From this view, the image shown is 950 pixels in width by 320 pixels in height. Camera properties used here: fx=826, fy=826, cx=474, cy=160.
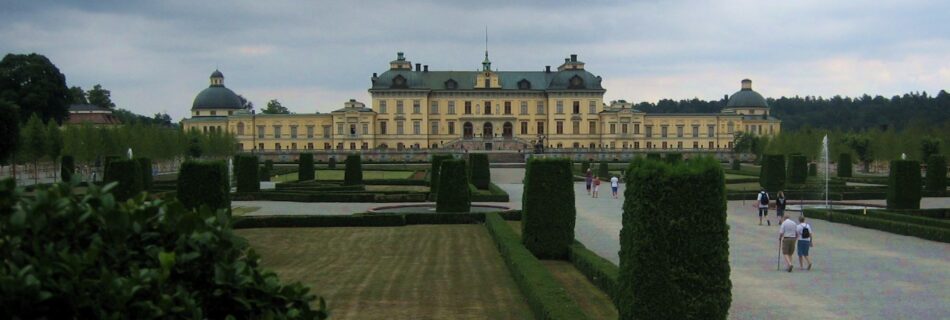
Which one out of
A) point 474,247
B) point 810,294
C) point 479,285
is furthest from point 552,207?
point 810,294

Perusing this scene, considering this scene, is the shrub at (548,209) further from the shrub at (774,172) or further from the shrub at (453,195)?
the shrub at (774,172)

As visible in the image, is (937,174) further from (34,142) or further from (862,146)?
(34,142)

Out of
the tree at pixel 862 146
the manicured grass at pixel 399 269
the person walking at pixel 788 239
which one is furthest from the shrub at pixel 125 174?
the tree at pixel 862 146

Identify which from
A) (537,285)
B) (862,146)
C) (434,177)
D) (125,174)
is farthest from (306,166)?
(862,146)

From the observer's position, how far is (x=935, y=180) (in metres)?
31.1

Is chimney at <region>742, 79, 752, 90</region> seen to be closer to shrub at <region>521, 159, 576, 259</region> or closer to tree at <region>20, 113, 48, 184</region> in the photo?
tree at <region>20, 113, 48, 184</region>

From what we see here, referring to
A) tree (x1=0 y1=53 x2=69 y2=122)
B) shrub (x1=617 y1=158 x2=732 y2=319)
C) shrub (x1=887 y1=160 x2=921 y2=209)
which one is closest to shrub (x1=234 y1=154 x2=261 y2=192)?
shrub (x1=887 y1=160 x2=921 y2=209)

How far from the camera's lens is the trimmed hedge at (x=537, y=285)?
820cm

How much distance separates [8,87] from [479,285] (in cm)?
5784

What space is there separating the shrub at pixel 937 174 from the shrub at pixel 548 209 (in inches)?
841

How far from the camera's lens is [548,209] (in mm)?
14883

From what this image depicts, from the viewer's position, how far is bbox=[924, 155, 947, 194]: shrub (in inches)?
1201

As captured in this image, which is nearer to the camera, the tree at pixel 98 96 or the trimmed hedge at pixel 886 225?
the trimmed hedge at pixel 886 225

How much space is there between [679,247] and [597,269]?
395 centimetres
